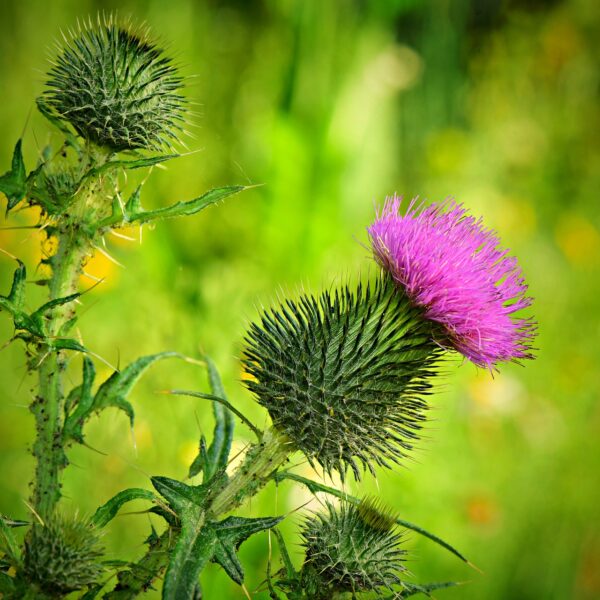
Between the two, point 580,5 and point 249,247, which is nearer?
point 249,247

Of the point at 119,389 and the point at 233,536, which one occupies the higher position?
the point at 119,389

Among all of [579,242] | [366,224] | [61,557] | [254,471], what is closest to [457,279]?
[254,471]

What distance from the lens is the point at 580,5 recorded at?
669 centimetres

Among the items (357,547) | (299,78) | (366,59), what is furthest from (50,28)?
(357,547)

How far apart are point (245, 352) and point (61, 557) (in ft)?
2.11

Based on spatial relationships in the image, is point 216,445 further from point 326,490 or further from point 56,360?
point 56,360

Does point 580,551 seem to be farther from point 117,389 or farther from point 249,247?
point 117,389

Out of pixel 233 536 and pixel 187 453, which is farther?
pixel 187 453

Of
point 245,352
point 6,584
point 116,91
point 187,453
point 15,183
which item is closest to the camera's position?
point 6,584

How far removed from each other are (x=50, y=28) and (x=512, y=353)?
3.71 m

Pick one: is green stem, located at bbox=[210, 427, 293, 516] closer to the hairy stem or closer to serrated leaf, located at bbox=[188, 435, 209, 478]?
Result: serrated leaf, located at bbox=[188, 435, 209, 478]

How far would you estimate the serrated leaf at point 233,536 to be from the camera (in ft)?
4.65

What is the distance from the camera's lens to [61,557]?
1.39 meters

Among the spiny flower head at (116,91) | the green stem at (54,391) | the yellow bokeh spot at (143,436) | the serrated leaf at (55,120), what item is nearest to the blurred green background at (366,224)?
the yellow bokeh spot at (143,436)
